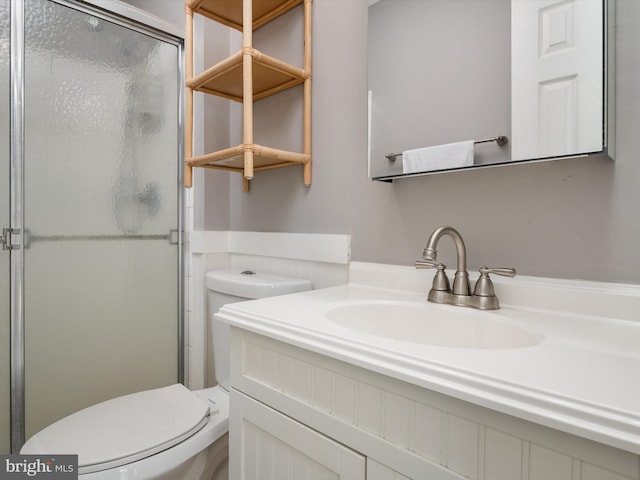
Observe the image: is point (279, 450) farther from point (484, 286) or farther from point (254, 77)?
point (254, 77)

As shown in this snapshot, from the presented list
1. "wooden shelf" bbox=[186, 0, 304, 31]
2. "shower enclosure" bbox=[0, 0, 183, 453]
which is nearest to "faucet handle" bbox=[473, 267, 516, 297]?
"wooden shelf" bbox=[186, 0, 304, 31]

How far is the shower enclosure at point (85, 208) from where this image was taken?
4.04ft

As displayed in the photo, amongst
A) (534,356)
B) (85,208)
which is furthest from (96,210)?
(534,356)

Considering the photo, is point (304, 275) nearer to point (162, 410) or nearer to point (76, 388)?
point (162, 410)

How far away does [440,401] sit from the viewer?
0.49m

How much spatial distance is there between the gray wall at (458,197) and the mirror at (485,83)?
0.17ft

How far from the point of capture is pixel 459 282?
83 centimetres

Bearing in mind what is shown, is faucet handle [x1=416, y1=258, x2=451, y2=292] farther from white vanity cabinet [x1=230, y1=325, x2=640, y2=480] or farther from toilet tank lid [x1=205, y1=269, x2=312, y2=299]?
toilet tank lid [x1=205, y1=269, x2=312, y2=299]

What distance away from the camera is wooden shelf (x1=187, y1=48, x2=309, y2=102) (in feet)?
3.82

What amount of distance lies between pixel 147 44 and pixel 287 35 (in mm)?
628

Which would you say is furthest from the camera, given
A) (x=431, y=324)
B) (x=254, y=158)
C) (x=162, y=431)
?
(x=254, y=158)

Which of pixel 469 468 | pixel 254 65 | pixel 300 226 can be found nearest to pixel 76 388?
pixel 300 226

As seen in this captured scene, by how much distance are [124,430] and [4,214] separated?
837mm

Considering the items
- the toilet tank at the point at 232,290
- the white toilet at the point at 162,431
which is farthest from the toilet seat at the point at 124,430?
the toilet tank at the point at 232,290
